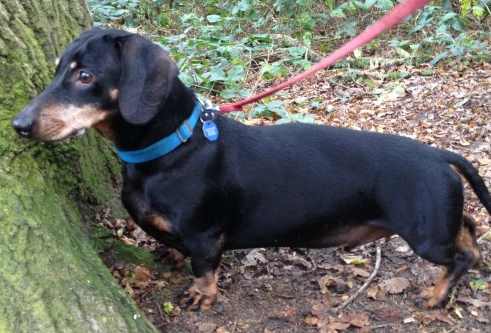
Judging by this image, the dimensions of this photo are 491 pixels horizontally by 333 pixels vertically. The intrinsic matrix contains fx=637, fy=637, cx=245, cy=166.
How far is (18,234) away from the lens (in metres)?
2.94

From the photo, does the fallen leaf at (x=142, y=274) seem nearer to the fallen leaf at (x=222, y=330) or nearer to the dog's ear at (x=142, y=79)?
the fallen leaf at (x=222, y=330)

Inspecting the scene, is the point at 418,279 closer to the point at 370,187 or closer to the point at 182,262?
the point at 370,187

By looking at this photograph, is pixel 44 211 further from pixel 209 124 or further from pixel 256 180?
pixel 256 180

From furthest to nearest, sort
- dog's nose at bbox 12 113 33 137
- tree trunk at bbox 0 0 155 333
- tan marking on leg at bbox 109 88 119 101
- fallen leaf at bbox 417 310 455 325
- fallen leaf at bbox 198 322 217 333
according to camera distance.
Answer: fallen leaf at bbox 417 310 455 325 < fallen leaf at bbox 198 322 217 333 < tan marking on leg at bbox 109 88 119 101 < dog's nose at bbox 12 113 33 137 < tree trunk at bbox 0 0 155 333

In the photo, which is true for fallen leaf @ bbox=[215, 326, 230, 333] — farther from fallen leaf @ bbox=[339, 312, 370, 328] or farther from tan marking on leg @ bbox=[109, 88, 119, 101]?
tan marking on leg @ bbox=[109, 88, 119, 101]

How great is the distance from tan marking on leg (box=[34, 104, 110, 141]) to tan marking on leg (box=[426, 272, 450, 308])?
7.96ft

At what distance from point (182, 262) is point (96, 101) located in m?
1.41

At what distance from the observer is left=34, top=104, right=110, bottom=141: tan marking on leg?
10.2 feet

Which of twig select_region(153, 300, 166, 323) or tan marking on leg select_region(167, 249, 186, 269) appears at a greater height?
tan marking on leg select_region(167, 249, 186, 269)

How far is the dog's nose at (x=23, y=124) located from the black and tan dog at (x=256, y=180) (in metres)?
0.28

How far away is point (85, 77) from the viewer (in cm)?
324

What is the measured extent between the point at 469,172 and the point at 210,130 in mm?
1640

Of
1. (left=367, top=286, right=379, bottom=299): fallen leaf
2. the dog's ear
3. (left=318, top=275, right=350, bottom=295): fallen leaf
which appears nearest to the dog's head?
the dog's ear

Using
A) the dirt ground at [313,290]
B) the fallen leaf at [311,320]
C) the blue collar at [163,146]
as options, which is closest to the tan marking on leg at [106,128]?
the blue collar at [163,146]
